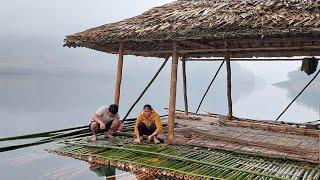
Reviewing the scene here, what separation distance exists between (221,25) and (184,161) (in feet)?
9.41

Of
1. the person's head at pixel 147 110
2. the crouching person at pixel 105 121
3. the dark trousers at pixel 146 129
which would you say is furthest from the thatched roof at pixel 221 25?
the dark trousers at pixel 146 129

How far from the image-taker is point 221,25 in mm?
8023

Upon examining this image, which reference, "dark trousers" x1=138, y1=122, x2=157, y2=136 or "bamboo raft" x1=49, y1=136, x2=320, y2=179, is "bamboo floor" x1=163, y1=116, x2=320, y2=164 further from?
"dark trousers" x1=138, y1=122, x2=157, y2=136

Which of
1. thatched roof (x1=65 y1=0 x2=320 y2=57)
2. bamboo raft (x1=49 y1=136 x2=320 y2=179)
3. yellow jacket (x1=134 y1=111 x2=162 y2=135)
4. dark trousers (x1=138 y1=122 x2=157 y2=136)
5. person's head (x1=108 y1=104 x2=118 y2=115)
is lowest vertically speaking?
bamboo raft (x1=49 y1=136 x2=320 y2=179)

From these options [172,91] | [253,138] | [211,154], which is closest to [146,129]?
[172,91]

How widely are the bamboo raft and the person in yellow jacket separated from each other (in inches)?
11.3

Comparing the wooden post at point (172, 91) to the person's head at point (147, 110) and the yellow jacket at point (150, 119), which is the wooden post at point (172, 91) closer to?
the yellow jacket at point (150, 119)

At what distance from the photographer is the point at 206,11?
9.10 meters

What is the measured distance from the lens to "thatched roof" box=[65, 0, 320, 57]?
7461 millimetres

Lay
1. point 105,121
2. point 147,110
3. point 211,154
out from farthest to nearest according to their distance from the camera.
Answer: point 105,121
point 147,110
point 211,154

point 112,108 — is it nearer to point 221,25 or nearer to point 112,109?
point 112,109

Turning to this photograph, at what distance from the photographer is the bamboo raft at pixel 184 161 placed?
7.05 metres

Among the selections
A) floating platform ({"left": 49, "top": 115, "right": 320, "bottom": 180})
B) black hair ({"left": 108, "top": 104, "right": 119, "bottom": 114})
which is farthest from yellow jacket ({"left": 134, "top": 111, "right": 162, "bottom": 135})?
black hair ({"left": 108, "top": 104, "right": 119, "bottom": 114})

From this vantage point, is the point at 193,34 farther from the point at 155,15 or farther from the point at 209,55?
the point at 209,55
